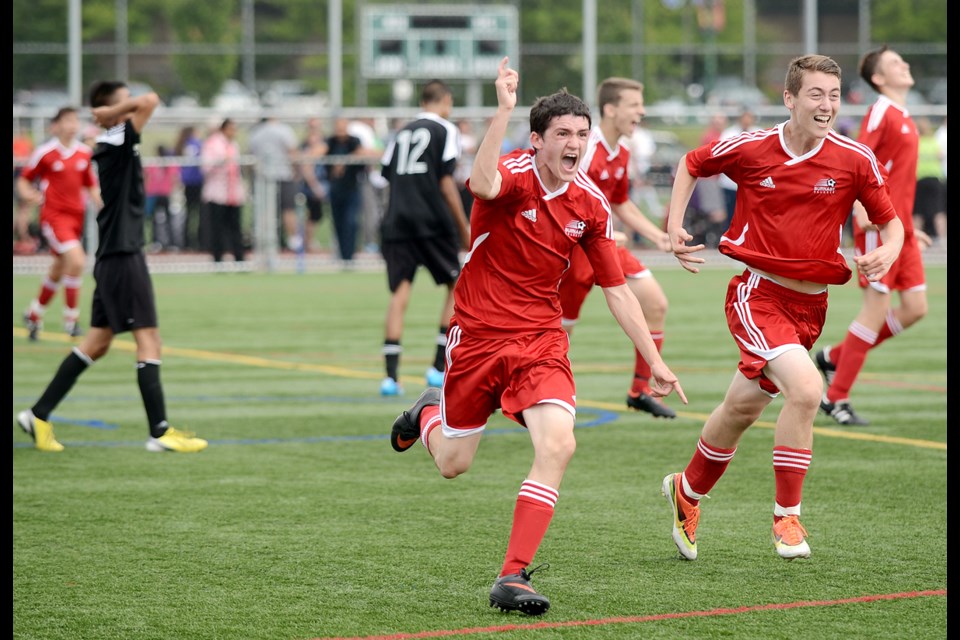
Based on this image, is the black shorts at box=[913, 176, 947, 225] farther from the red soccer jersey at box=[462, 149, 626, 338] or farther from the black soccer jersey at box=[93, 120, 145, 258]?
the red soccer jersey at box=[462, 149, 626, 338]

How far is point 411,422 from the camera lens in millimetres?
7230

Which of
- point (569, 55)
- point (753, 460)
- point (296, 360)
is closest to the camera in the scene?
point (753, 460)

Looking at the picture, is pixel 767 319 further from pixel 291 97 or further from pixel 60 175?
pixel 291 97

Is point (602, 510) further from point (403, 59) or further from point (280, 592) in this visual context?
point (403, 59)

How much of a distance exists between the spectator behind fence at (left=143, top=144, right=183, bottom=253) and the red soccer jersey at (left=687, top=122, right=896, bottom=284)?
19.7 metres

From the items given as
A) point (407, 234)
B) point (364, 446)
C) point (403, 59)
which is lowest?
point (364, 446)

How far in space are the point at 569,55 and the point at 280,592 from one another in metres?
37.4

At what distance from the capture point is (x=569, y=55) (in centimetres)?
4241

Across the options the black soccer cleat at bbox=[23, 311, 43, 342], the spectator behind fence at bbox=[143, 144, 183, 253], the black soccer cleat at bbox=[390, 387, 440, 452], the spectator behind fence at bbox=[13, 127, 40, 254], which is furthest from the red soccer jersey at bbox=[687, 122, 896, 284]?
the spectator behind fence at bbox=[13, 127, 40, 254]

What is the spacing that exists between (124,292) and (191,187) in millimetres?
16917

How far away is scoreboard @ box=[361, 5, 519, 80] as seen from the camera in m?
31.1

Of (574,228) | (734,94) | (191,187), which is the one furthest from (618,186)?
(734,94)

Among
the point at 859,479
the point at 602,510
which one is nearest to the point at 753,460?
the point at 859,479

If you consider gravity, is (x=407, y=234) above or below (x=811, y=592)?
above
